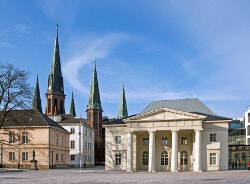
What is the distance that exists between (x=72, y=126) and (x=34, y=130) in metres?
26.4

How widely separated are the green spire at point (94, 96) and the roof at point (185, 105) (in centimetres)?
5484

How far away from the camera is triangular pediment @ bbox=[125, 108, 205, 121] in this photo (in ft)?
172

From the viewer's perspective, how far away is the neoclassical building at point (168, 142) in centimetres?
5262

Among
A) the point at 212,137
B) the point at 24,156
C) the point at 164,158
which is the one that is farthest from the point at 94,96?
the point at 212,137

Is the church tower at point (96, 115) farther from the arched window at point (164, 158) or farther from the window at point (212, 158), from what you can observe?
the window at point (212, 158)

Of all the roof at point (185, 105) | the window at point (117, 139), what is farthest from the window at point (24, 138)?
Result: the roof at point (185, 105)

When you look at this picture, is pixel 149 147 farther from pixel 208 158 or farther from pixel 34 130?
pixel 34 130

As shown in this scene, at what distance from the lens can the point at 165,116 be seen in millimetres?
53719

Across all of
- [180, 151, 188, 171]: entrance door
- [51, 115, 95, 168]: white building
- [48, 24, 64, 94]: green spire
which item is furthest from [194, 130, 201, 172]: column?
[48, 24, 64, 94]: green spire

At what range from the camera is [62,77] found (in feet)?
369

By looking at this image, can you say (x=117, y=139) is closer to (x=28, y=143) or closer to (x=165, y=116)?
(x=165, y=116)

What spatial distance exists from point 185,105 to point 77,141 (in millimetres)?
37327

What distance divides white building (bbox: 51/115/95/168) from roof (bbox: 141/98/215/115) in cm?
2737

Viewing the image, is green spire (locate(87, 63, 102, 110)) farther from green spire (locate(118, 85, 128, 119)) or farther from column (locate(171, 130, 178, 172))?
column (locate(171, 130, 178, 172))
